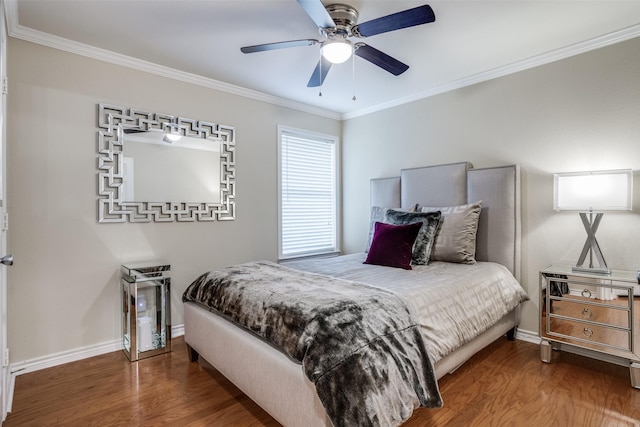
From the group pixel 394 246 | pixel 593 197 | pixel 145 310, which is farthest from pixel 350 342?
pixel 145 310

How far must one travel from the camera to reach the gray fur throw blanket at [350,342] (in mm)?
1314

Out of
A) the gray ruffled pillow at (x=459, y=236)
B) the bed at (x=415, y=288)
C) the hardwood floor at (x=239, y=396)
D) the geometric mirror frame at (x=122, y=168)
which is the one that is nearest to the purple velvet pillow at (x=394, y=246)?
the bed at (x=415, y=288)

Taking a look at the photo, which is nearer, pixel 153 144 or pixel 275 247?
pixel 153 144

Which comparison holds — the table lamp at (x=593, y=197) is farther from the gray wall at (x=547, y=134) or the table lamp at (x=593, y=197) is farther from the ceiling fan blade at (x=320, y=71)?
the ceiling fan blade at (x=320, y=71)

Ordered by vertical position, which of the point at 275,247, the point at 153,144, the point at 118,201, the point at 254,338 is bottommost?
the point at 254,338

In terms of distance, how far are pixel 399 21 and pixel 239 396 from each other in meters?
2.43

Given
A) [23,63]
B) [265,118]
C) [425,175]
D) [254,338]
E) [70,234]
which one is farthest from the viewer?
[265,118]

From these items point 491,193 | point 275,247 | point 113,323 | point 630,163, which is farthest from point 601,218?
point 113,323

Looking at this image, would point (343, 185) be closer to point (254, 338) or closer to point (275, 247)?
point (275, 247)

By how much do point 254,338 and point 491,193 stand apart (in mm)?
2437

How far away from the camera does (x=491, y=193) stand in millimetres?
2988

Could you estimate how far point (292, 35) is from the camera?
96.7 inches

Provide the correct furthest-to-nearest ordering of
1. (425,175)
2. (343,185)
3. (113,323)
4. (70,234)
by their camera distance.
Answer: (343,185) → (425,175) → (113,323) → (70,234)

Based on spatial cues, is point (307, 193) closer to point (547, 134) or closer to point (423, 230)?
point (423, 230)
